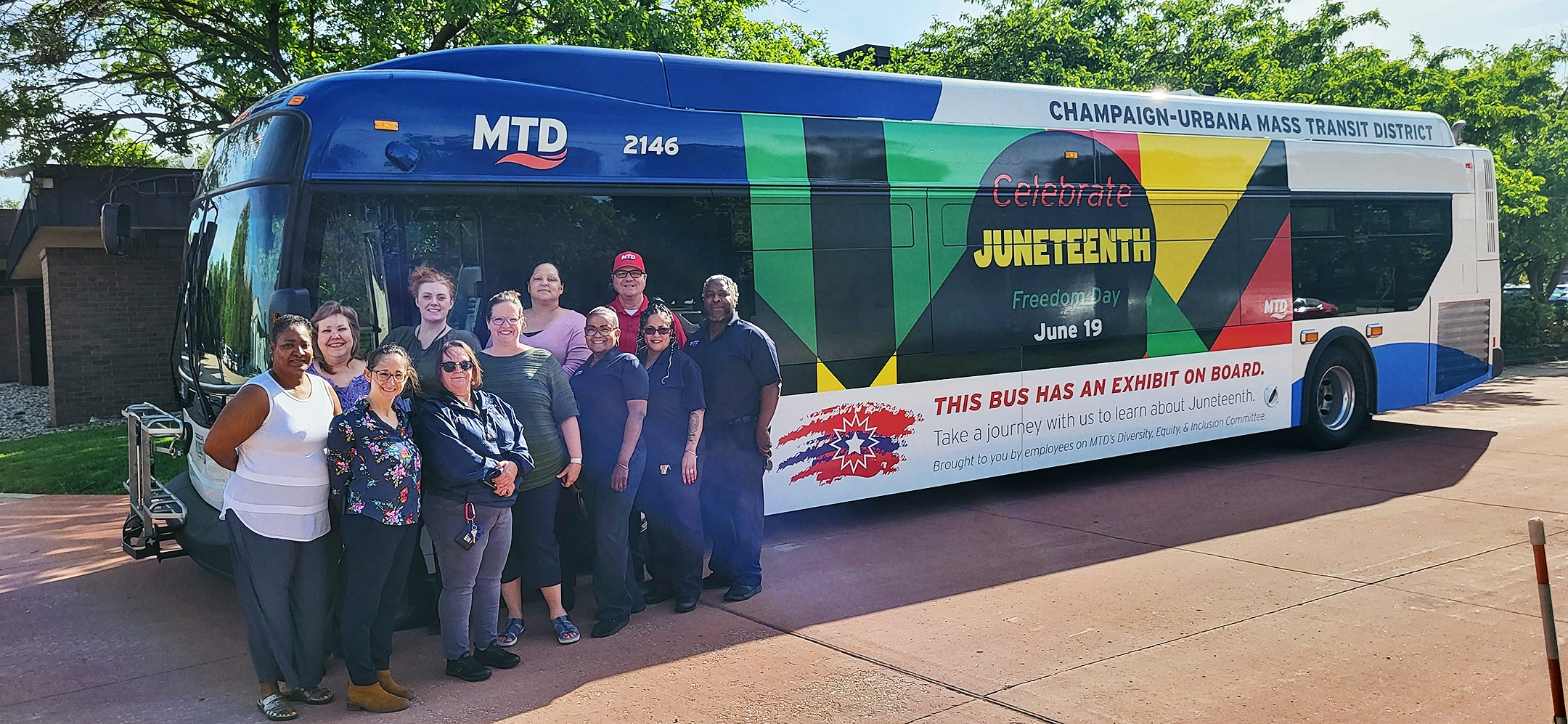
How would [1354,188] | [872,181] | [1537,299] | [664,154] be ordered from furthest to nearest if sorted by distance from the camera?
[1537,299] → [1354,188] → [872,181] → [664,154]

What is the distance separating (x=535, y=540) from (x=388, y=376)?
4.28 feet

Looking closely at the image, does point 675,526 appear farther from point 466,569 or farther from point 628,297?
point 466,569

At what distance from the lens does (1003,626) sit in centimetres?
620

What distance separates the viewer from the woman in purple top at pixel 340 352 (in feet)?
18.0

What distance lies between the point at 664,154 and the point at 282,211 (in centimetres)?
228

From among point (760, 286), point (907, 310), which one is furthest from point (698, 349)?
point (907, 310)

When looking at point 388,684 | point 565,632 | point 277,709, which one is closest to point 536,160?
point 565,632

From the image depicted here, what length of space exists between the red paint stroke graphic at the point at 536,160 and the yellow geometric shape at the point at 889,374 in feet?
8.83

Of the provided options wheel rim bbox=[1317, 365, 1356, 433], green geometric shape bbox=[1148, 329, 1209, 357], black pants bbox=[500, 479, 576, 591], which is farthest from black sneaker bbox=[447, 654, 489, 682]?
wheel rim bbox=[1317, 365, 1356, 433]

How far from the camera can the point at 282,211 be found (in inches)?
237

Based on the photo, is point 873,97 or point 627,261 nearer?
point 627,261

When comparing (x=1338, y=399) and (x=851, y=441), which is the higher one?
(x=851, y=441)

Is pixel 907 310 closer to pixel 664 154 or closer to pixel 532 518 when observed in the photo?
pixel 664 154

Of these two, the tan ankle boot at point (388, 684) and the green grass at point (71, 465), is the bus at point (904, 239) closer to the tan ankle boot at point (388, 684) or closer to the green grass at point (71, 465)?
the tan ankle boot at point (388, 684)
